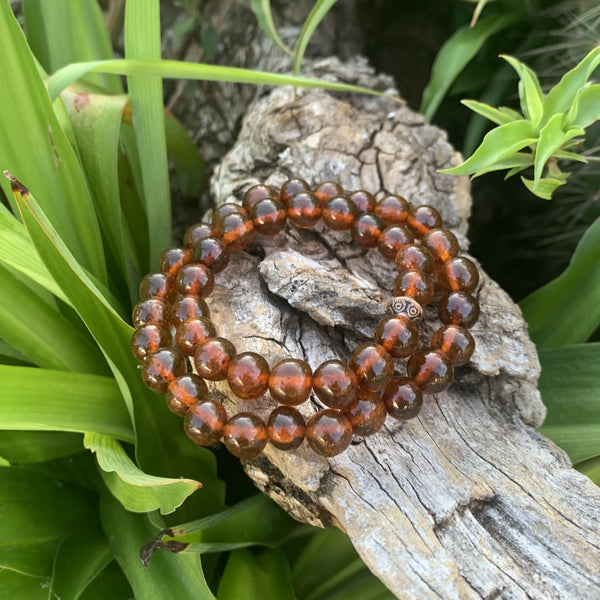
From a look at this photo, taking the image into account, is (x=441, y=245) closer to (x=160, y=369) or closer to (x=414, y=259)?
(x=414, y=259)

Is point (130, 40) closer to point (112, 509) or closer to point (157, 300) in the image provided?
point (157, 300)

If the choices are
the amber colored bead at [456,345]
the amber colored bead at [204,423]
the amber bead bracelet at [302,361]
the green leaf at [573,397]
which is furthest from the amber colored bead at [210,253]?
the green leaf at [573,397]

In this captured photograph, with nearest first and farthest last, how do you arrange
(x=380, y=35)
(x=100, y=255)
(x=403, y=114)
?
(x=100, y=255), (x=403, y=114), (x=380, y=35)

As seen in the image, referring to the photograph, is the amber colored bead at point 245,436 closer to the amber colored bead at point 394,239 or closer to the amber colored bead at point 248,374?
the amber colored bead at point 248,374

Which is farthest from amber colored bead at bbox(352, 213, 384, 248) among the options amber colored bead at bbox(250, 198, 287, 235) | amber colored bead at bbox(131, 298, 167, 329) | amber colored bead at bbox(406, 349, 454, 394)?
amber colored bead at bbox(131, 298, 167, 329)

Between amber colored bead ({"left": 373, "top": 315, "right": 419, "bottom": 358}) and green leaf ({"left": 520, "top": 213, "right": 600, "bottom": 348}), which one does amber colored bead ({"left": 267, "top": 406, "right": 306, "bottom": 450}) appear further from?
green leaf ({"left": 520, "top": 213, "right": 600, "bottom": 348})

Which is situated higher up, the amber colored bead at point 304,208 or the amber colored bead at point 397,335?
the amber colored bead at point 304,208

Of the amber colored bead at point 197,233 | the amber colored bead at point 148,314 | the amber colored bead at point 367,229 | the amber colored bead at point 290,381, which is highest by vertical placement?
the amber colored bead at point 367,229

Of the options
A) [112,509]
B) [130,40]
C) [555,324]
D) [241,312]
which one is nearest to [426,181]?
[555,324]
